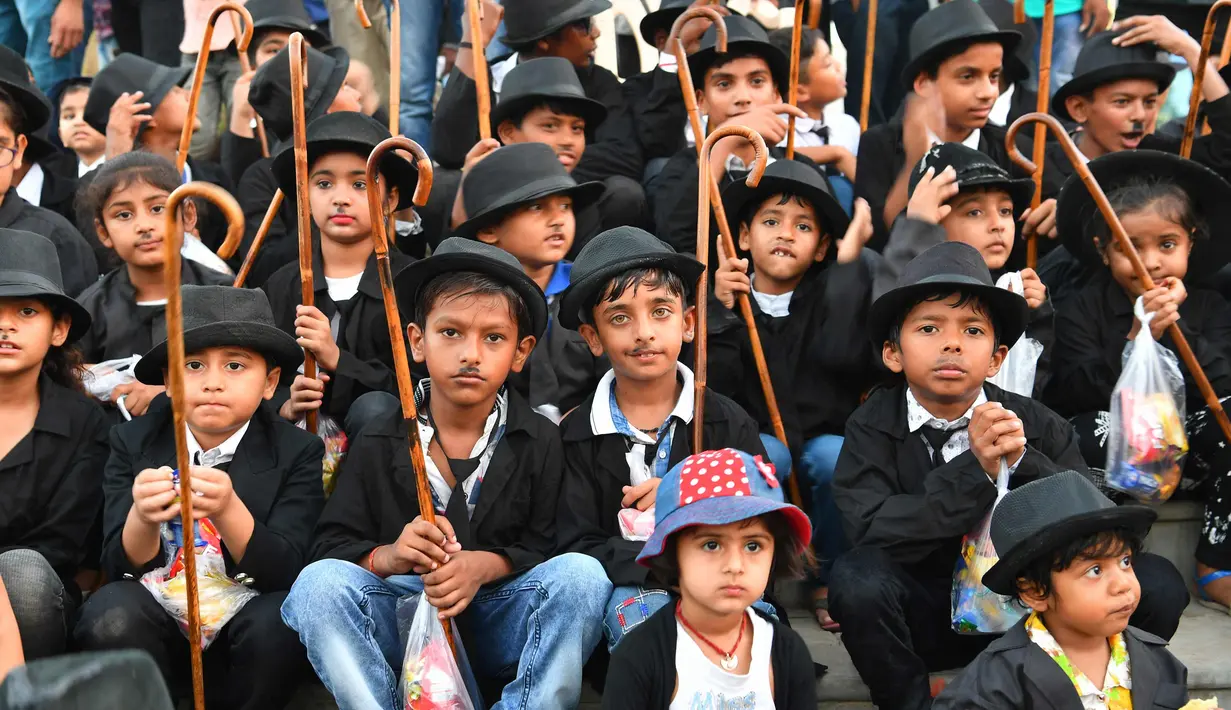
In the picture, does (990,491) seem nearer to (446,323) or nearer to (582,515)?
(582,515)

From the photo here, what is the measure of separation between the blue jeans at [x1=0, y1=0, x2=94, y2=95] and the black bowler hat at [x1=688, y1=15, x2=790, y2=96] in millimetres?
3583

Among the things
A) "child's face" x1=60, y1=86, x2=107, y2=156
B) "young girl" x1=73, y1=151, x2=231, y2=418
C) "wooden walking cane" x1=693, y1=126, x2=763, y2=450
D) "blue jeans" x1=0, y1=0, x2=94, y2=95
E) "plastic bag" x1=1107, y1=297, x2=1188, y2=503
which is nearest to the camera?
"wooden walking cane" x1=693, y1=126, x2=763, y2=450

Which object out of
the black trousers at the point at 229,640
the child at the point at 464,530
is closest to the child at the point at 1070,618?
the child at the point at 464,530

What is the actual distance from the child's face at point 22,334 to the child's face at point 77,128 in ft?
8.43

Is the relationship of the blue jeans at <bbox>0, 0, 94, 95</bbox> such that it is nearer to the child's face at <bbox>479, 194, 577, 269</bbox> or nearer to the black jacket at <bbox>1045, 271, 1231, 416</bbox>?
the child's face at <bbox>479, 194, 577, 269</bbox>

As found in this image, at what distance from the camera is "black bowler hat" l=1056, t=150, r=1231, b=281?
190 inches

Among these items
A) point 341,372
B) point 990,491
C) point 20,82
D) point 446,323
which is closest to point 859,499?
point 990,491

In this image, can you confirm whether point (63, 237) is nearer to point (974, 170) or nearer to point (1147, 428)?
point (974, 170)

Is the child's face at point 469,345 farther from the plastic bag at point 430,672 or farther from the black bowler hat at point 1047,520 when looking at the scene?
the black bowler hat at point 1047,520

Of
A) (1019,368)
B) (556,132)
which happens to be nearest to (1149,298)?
(1019,368)

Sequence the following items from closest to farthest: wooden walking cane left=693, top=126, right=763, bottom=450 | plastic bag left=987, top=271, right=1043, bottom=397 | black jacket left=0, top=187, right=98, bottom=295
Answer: wooden walking cane left=693, top=126, right=763, bottom=450 → plastic bag left=987, top=271, right=1043, bottom=397 → black jacket left=0, top=187, right=98, bottom=295

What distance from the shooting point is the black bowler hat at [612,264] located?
4148 millimetres

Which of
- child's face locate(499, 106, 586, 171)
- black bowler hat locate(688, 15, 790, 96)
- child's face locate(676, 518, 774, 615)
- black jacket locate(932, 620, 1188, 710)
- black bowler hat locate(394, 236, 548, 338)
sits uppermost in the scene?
black bowler hat locate(688, 15, 790, 96)

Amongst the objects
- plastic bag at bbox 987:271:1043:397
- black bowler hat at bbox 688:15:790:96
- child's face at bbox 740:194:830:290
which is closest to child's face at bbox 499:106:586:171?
black bowler hat at bbox 688:15:790:96
